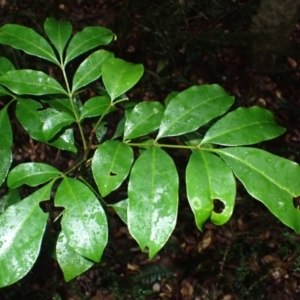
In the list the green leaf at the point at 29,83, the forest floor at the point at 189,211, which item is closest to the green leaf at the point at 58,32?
the green leaf at the point at 29,83

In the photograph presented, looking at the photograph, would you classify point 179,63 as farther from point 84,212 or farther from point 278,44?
point 84,212

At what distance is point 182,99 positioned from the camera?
3.47ft

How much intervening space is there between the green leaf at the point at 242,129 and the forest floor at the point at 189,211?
117 cm

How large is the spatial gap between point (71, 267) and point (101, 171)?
0.24 metres

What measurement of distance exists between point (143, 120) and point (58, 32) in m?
0.40

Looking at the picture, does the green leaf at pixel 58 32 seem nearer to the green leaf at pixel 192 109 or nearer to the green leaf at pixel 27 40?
the green leaf at pixel 27 40

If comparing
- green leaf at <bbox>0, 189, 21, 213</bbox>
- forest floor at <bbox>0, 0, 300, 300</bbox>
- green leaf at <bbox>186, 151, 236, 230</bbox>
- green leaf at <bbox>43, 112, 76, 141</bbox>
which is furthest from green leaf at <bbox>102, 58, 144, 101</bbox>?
forest floor at <bbox>0, 0, 300, 300</bbox>

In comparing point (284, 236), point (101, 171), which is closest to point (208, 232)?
point (284, 236)

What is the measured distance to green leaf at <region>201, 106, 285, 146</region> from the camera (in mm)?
1002

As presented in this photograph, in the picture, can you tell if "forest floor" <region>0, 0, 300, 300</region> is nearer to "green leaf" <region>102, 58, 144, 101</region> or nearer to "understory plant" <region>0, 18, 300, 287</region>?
"understory plant" <region>0, 18, 300, 287</region>

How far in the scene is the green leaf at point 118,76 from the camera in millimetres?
1067

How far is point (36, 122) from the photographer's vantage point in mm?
1135

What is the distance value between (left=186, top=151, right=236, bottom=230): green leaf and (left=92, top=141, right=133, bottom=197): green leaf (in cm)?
13

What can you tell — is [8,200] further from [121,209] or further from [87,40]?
[87,40]
